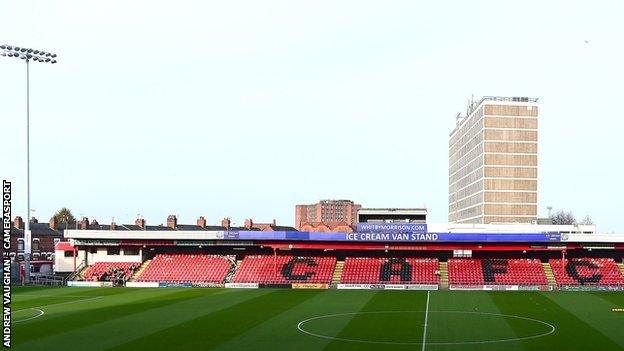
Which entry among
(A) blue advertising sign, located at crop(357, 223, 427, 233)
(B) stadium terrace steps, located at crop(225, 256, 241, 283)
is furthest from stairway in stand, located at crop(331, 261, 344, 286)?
(B) stadium terrace steps, located at crop(225, 256, 241, 283)

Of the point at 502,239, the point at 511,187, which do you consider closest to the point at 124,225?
the point at 511,187

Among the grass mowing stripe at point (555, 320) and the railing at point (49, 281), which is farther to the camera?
the railing at point (49, 281)

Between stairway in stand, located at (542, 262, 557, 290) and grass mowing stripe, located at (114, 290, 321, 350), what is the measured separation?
3145 cm

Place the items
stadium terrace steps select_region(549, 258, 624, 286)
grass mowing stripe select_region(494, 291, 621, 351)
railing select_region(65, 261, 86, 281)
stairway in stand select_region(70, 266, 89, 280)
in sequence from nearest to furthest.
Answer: grass mowing stripe select_region(494, 291, 621, 351)
stadium terrace steps select_region(549, 258, 624, 286)
stairway in stand select_region(70, 266, 89, 280)
railing select_region(65, 261, 86, 281)

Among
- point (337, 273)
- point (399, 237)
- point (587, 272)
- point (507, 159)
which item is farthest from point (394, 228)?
point (507, 159)

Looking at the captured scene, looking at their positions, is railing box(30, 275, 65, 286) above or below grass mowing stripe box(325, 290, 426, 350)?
below

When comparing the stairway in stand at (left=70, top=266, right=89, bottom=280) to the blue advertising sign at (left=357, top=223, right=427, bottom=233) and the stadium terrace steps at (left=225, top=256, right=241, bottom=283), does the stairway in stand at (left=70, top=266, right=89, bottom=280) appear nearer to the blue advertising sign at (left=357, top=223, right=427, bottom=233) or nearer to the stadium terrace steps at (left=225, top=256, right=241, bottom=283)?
the stadium terrace steps at (left=225, top=256, right=241, bottom=283)

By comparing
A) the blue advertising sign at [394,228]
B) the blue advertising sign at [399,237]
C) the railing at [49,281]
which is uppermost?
the blue advertising sign at [394,228]

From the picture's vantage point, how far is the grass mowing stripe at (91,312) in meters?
42.3

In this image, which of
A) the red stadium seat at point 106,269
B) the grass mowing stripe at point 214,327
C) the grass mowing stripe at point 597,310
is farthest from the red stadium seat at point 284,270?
the grass mowing stripe at point 597,310

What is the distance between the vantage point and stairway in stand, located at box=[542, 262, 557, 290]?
246ft

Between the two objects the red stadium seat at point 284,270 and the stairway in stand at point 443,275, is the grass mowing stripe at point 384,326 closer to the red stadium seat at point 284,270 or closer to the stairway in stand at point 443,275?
the stairway in stand at point 443,275

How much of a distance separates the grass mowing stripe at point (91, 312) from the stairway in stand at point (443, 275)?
2828 cm

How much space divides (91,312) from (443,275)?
1715 inches
